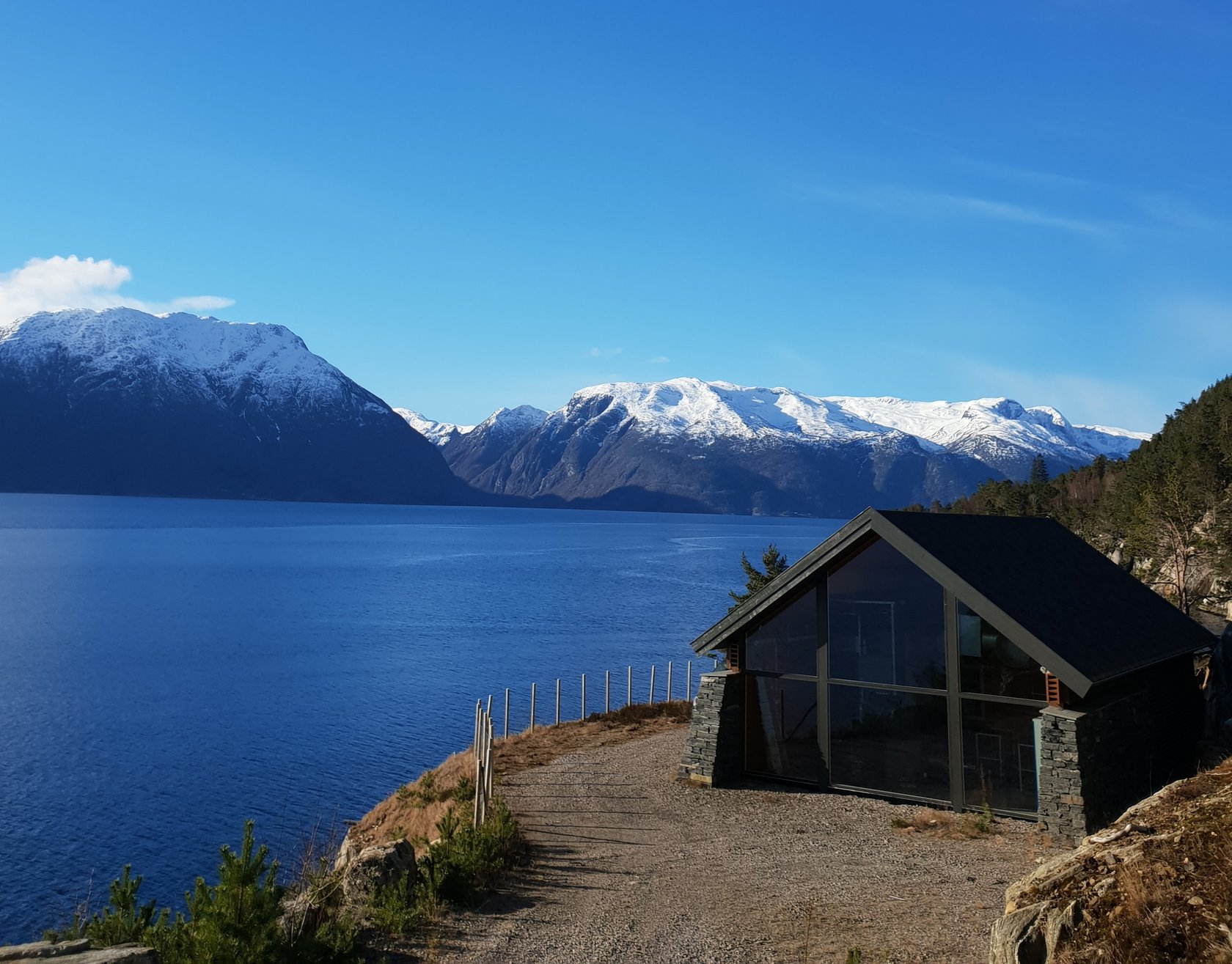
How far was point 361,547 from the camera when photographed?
140 m

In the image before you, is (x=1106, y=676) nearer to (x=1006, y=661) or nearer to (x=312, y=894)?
(x=1006, y=661)

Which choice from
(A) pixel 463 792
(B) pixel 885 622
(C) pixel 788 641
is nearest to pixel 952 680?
(B) pixel 885 622

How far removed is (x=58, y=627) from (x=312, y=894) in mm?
56239

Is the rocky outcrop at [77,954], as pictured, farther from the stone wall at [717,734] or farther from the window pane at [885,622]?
the window pane at [885,622]

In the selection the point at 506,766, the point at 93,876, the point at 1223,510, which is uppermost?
the point at 1223,510

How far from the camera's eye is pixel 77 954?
27.7ft

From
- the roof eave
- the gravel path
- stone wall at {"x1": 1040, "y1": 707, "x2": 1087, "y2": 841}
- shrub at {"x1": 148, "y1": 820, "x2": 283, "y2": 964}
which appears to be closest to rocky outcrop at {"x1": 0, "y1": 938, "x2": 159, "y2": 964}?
shrub at {"x1": 148, "y1": 820, "x2": 283, "y2": 964}

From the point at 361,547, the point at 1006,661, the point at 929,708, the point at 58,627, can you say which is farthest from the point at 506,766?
the point at 361,547

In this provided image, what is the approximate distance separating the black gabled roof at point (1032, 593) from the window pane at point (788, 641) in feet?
1.34

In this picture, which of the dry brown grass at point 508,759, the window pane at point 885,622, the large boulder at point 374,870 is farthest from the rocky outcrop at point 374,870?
the window pane at point 885,622

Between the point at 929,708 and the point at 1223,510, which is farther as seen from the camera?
the point at 1223,510

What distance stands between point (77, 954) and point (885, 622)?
1305cm

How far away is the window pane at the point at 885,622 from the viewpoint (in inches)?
Answer: 649

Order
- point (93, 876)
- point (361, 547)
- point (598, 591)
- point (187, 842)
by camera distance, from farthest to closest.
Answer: point (361, 547)
point (598, 591)
point (187, 842)
point (93, 876)
